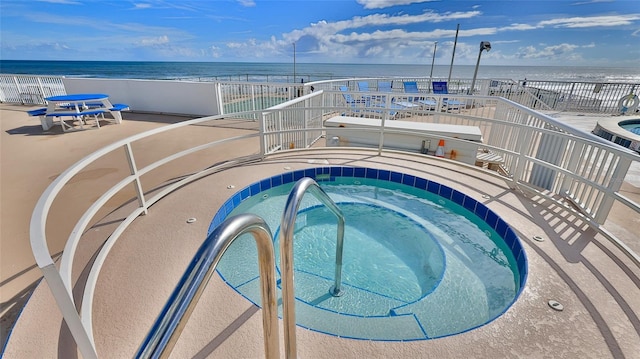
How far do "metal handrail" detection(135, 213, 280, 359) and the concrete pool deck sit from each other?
0.79m

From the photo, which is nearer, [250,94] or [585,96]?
[250,94]

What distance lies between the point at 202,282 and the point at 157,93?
896 centimetres

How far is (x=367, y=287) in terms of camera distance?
2379 millimetres

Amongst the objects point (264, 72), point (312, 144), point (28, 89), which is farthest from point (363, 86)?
point (264, 72)

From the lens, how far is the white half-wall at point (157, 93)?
7.51 m

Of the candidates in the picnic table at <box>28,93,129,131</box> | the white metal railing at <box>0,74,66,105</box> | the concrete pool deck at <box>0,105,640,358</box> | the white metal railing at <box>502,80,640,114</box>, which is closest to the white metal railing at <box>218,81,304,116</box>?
the picnic table at <box>28,93,129,131</box>

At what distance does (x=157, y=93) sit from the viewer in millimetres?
7953

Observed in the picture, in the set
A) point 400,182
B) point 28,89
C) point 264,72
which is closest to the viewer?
point 400,182

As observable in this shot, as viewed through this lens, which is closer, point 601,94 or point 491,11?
point 601,94

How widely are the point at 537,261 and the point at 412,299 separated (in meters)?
1.02

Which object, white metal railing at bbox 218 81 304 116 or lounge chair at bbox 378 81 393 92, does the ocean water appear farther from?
white metal railing at bbox 218 81 304 116

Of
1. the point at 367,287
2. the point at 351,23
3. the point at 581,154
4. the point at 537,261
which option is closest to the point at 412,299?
the point at 367,287

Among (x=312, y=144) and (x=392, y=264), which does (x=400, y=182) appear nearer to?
(x=392, y=264)

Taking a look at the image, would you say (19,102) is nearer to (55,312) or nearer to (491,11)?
(55,312)
